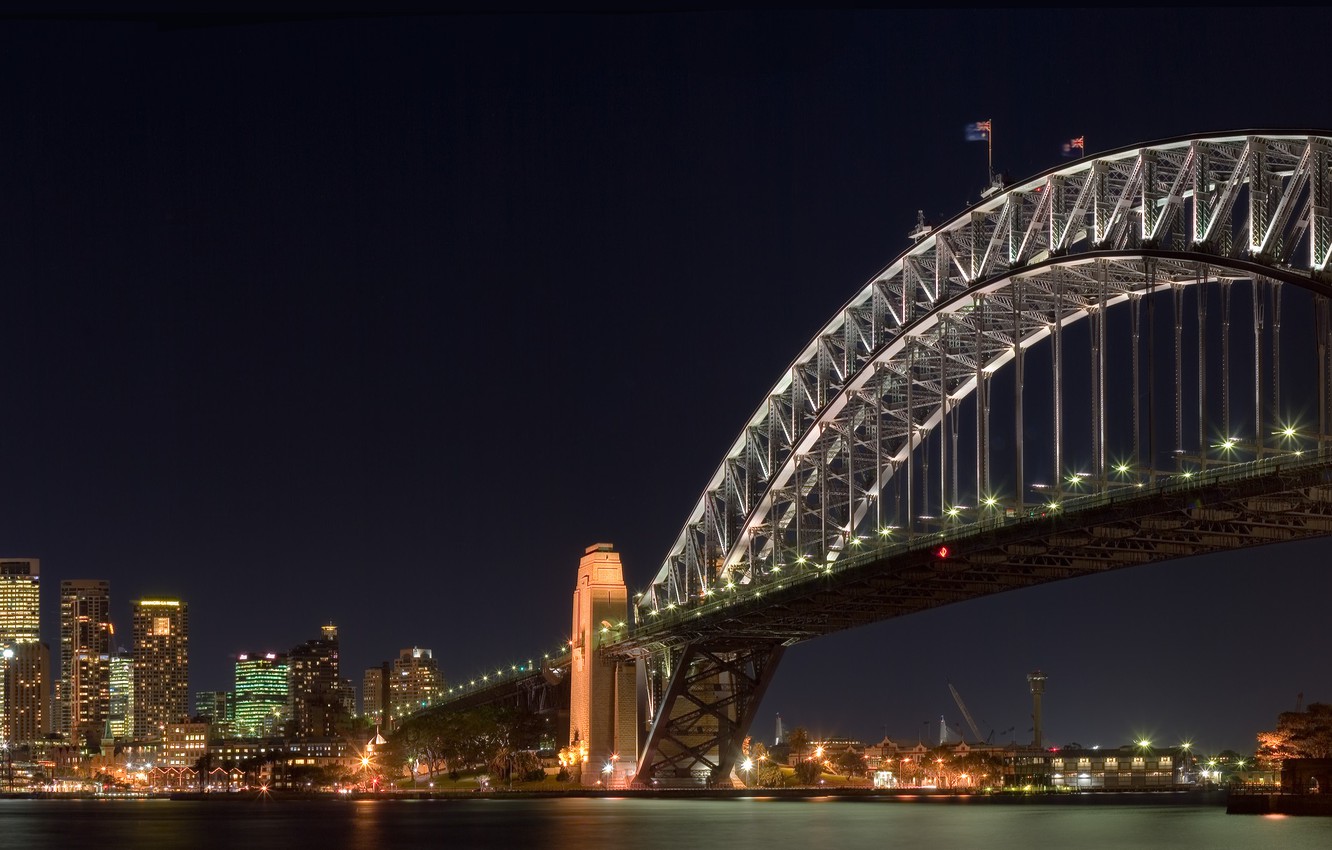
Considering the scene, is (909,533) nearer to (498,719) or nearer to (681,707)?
(681,707)

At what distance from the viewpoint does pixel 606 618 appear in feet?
328

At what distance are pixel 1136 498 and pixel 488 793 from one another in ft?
249

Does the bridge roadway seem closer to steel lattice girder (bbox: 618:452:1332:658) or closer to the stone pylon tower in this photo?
steel lattice girder (bbox: 618:452:1332:658)

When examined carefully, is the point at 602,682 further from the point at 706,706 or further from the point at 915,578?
the point at 915,578

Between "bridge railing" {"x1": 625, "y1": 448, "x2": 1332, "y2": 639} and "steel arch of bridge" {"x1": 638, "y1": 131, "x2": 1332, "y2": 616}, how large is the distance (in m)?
0.74

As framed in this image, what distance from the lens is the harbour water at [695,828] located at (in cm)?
5694

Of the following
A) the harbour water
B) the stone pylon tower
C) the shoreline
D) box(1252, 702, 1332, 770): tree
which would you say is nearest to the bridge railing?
the stone pylon tower

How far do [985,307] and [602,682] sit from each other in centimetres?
4011

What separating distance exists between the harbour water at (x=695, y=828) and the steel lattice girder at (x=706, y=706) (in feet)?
7.04

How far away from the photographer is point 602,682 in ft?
323

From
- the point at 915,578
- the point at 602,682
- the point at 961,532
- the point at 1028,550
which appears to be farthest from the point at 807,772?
the point at 1028,550

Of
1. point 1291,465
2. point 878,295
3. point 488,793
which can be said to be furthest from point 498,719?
point 1291,465

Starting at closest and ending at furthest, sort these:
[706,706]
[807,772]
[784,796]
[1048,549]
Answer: [1048,549], [706,706], [784,796], [807,772]

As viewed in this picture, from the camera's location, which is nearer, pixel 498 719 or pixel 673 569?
pixel 673 569
